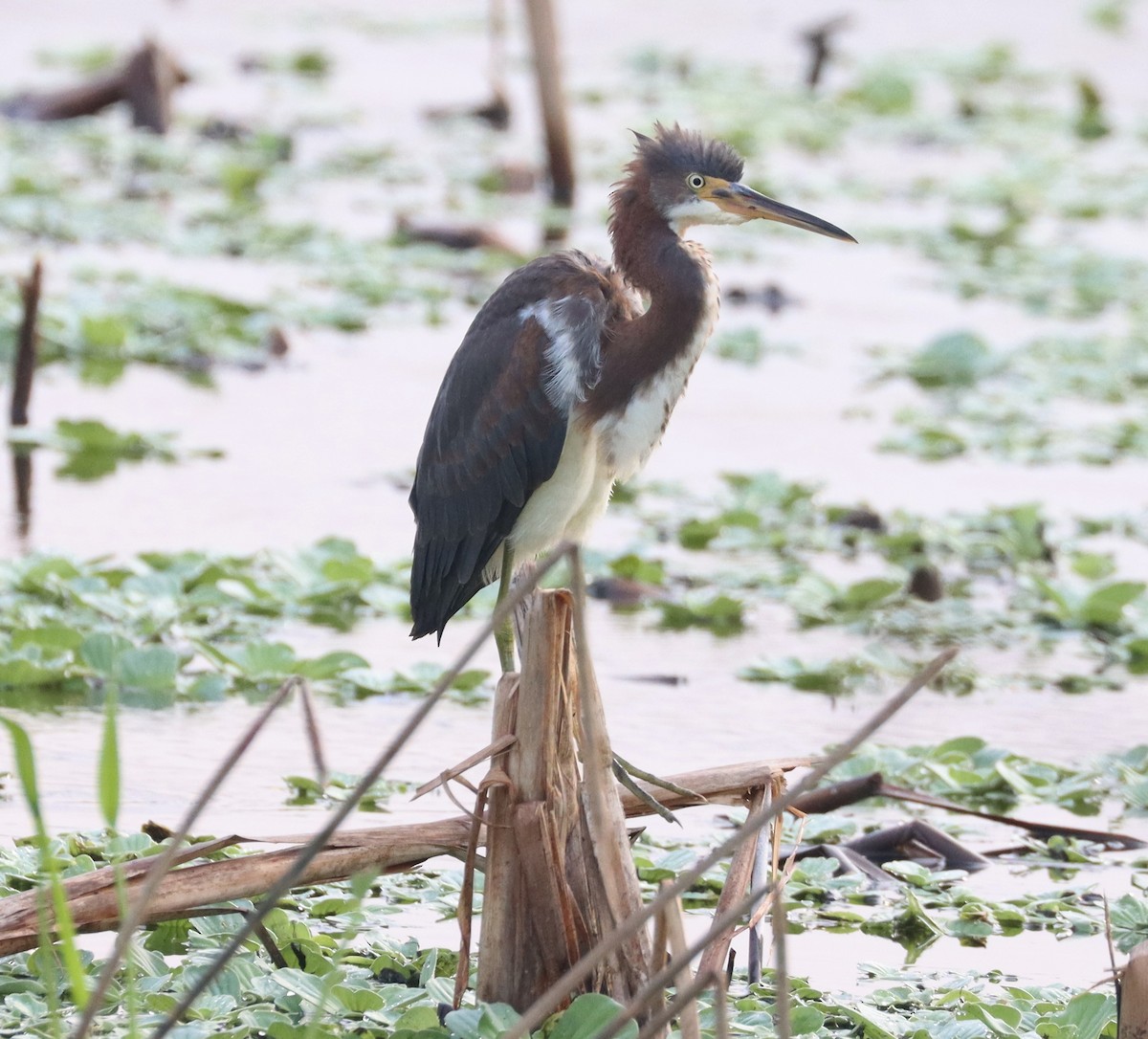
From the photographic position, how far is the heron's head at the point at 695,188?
4199mm

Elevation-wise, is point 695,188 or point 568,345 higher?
point 695,188

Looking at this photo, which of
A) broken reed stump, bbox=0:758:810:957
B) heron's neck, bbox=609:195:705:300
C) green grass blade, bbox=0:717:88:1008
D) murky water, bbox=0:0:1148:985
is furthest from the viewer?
murky water, bbox=0:0:1148:985

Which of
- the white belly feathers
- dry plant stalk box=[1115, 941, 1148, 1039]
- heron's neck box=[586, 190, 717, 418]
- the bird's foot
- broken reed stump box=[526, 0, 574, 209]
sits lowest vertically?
dry plant stalk box=[1115, 941, 1148, 1039]

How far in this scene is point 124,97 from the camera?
1216 centimetres

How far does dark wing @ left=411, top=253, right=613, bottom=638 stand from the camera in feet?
13.7

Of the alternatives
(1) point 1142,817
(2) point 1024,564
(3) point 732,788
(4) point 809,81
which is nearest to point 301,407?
(2) point 1024,564

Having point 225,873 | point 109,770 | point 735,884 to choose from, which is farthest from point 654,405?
point 109,770

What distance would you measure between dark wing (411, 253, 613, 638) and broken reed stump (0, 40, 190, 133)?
810cm

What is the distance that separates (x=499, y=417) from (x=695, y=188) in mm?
639

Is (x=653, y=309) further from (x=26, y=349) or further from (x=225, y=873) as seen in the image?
(x=26, y=349)

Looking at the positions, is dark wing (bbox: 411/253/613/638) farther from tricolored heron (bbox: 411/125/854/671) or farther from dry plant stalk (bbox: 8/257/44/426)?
dry plant stalk (bbox: 8/257/44/426)

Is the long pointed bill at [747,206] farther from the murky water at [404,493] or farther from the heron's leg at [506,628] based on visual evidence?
the murky water at [404,493]

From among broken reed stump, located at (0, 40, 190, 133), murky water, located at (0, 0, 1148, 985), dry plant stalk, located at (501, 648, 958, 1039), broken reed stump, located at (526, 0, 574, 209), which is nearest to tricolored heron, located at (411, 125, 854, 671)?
murky water, located at (0, 0, 1148, 985)

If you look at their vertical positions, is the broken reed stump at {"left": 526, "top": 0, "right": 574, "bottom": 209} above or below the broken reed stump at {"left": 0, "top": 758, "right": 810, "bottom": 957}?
above
